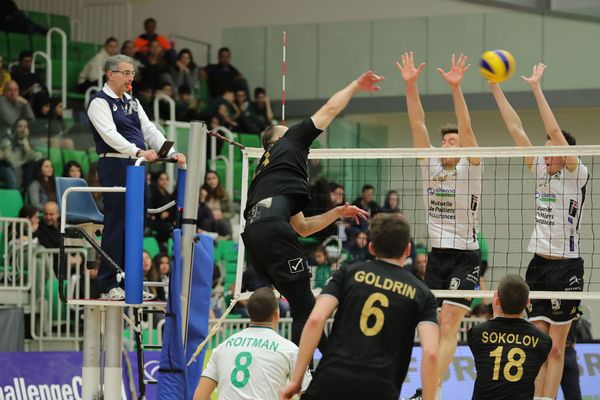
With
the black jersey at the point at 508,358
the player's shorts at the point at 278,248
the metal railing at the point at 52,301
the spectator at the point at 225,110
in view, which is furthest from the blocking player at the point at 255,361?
the spectator at the point at 225,110

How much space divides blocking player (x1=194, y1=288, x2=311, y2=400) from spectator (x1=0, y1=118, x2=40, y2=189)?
985cm

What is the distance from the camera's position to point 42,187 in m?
16.6

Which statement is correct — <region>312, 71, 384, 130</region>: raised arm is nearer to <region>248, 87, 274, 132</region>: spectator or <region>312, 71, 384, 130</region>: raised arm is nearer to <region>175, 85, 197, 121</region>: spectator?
<region>175, 85, 197, 121</region>: spectator

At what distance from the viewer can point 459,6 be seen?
→ 2477 centimetres

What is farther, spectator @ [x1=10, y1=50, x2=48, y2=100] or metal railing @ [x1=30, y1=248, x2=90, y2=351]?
spectator @ [x1=10, y1=50, x2=48, y2=100]

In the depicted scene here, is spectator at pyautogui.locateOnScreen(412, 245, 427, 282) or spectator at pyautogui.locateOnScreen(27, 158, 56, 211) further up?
spectator at pyautogui.locateOnScreen(27, 158, 56, 211)

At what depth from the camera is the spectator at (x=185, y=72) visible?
75.6 feet

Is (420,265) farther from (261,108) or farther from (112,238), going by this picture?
(112,238)

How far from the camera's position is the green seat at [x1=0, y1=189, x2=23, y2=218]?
16.5 meters

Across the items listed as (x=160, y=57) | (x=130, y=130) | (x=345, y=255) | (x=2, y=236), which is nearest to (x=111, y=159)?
(x=130, y=130)

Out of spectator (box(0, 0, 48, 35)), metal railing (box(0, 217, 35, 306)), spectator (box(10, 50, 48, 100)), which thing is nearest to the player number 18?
metal railing (box(0, 217, 35, 306))

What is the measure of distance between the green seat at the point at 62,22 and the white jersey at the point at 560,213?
16.3 metres

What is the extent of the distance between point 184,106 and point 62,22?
14.1ft

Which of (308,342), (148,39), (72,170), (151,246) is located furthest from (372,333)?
(148,39)
